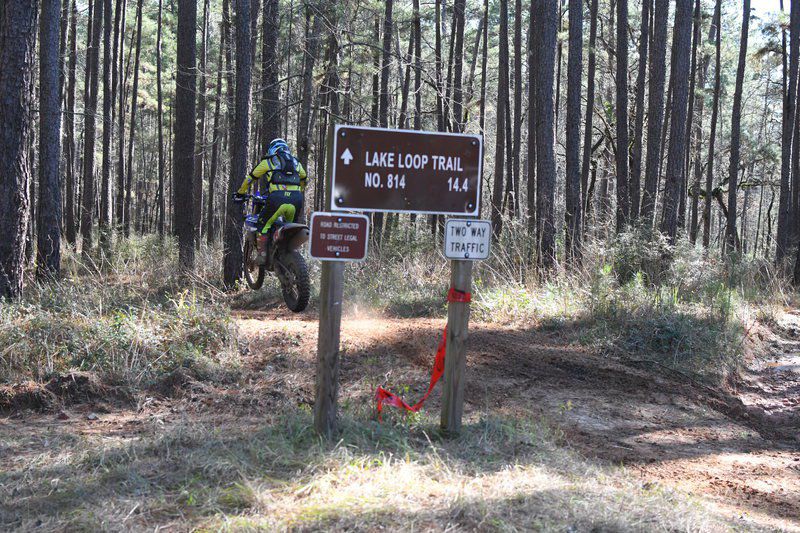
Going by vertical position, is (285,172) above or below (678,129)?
below

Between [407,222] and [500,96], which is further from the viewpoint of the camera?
[500,96]

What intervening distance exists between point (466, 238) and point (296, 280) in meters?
4.42

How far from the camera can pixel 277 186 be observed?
8.82 metres

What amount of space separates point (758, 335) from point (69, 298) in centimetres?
981

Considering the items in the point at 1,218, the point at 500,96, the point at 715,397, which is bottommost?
the point at 715,397

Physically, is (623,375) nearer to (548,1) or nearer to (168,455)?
(168,455)

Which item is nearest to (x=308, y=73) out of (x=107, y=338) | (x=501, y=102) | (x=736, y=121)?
(x=107, y=338)

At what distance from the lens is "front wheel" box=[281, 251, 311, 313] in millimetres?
8695

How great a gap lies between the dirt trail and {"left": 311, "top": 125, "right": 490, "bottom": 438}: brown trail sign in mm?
1242

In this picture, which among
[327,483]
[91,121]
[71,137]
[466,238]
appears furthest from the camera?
[71,137]

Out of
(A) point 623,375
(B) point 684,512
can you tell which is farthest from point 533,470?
(A) point 623,375

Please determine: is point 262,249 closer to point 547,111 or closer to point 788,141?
point 547,111

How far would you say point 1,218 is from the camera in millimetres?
8008

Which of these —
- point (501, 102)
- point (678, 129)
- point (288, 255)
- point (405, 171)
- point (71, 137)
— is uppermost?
point (501, 102)
